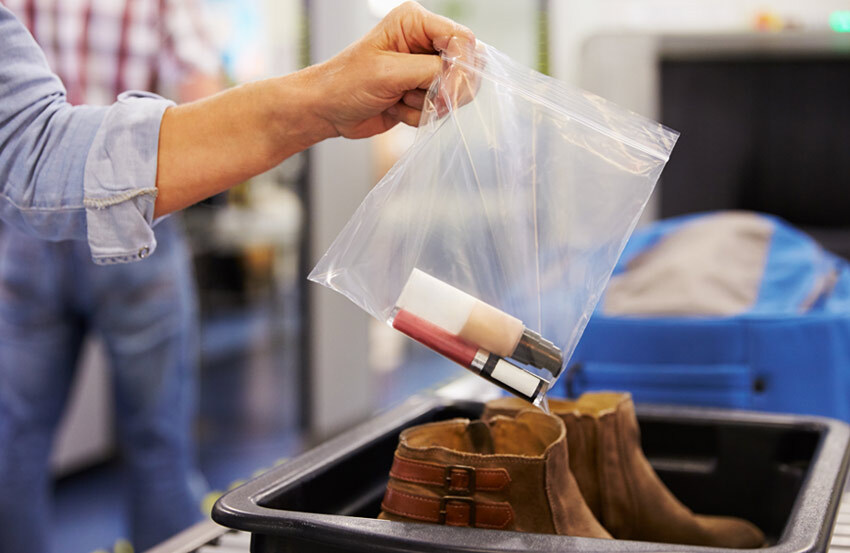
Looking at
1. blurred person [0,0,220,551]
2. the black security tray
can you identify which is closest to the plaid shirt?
blurred person [0,0,220,551]

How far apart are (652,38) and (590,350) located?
1.69 meters

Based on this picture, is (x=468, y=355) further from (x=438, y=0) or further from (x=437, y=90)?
(x=438, y=0)

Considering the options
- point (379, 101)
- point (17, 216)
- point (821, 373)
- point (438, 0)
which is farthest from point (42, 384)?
point (438, 0)

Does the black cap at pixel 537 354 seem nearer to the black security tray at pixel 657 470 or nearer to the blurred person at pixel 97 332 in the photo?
the black security tray at pixel 657 470

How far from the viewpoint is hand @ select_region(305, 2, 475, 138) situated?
0.61 metres

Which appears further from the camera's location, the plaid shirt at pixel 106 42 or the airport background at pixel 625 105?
the airport background at pixel 625 105

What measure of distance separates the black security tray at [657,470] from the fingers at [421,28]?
1.02ft

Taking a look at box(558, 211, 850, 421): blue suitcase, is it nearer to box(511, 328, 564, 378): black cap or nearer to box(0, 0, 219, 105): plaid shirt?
box(511, 328, 564, 378): black cap

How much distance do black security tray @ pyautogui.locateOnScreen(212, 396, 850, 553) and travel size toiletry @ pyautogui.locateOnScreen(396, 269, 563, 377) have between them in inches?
4.3

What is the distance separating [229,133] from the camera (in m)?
0.67

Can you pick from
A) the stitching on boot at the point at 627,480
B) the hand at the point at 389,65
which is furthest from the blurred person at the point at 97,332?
the stitching on boot at the point at 627,480

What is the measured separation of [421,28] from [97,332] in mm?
1082

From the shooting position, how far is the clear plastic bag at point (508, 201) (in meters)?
0.57

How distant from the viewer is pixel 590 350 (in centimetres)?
114
